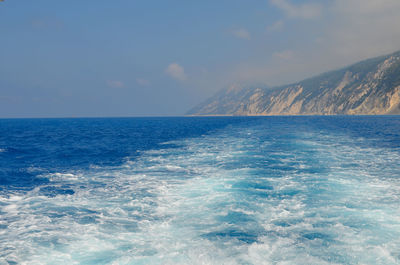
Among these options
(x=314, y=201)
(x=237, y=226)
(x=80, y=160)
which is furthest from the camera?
(x=80, y=160)

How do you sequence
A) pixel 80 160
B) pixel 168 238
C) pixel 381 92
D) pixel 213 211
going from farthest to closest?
pixel 381 92 < pixel 80 160 < pixel 213 211 < pixel 168 238

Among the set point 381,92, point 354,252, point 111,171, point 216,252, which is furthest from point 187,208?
point 381,92

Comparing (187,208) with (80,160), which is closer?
(187,208)

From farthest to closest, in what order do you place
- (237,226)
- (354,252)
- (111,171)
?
(111,171), (237,226), (354,252)

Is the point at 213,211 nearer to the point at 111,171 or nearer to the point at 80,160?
the point at 111,171

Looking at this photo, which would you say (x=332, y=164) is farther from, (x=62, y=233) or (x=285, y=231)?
(x=62, y=233)

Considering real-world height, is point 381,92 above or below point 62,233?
above

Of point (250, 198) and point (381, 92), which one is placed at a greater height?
point (381, 92)

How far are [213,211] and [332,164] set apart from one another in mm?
13499

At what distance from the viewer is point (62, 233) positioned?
8.98 m

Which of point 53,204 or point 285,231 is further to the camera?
point 53,204

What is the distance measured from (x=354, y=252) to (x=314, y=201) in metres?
4.54

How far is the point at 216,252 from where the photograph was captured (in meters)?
7.33

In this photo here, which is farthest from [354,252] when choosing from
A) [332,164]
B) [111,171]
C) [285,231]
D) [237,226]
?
[111,171]
